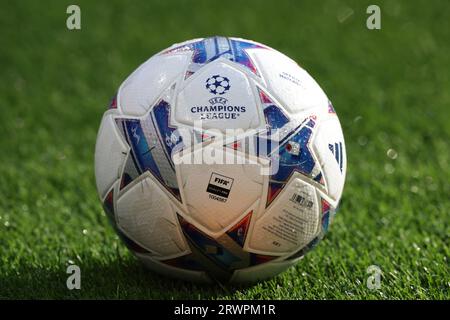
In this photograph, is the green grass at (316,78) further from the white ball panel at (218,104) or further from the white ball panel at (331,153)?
the white ball panel at (218,104)

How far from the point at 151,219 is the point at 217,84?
2.52 ft

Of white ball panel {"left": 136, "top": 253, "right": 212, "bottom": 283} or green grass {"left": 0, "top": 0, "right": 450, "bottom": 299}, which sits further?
green grass {"left": 0, "top": 0, "right": 450, "bottom": 299}

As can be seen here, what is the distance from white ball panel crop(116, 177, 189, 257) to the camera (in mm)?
4000

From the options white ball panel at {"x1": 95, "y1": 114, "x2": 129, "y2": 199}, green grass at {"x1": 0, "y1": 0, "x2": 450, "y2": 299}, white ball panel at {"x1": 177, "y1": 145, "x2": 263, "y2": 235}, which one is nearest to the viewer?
white ball panel at {"x1": 177, "y1": 145, "x2": 263, "y2": 235}

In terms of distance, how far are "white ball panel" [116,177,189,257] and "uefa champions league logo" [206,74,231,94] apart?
552 mm

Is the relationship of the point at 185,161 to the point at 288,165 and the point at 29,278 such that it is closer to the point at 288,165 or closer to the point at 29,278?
the point at 288,165

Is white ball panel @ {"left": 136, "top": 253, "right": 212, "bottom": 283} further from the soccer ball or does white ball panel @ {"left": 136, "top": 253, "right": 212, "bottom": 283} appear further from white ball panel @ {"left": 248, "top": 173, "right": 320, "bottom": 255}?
white ball panel @ {"left": 248, "top": 173, "right": 320, "bottom": 255}

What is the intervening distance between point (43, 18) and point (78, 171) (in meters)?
3.67

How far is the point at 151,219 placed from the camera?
406cm

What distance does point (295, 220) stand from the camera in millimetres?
4047

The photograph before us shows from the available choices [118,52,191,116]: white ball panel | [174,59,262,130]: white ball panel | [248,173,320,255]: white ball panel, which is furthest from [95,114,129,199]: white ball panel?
[248,173,320,255]: white ball panel

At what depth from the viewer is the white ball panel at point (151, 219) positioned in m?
4.00

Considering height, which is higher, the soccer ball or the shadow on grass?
the soccer ball

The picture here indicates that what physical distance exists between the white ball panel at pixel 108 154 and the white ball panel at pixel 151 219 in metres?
0.14
